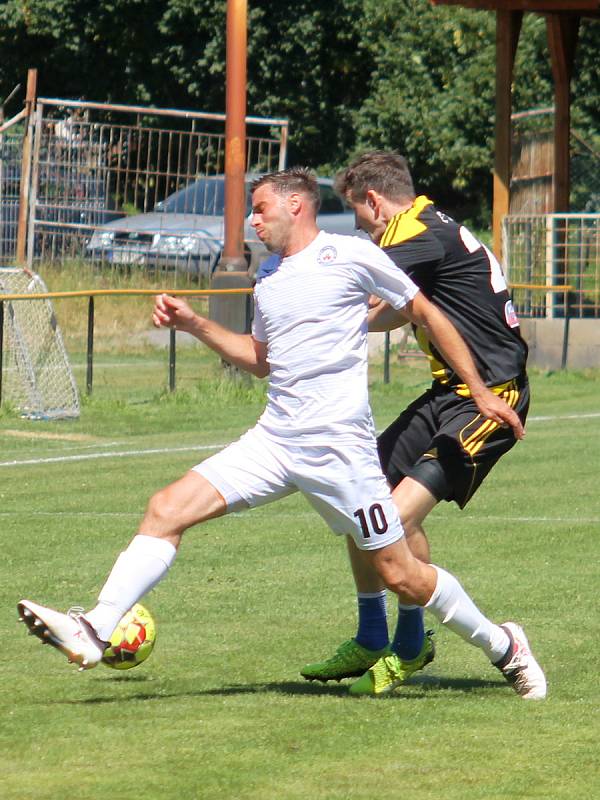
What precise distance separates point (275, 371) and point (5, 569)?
10.8 feet

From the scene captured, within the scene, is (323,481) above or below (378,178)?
below

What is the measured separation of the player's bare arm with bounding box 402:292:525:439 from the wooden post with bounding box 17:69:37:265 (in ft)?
55.4

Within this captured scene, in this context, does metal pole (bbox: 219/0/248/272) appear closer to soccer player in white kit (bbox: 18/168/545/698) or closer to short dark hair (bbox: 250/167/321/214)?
short dark hair (bbox: 250/167/321/214)

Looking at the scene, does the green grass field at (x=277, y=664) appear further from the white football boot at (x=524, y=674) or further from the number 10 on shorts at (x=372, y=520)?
the number 10 on shorts at (x=372, y=520)

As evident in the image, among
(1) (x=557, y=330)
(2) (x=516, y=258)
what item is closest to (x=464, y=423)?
(1) (x=557, y=330)

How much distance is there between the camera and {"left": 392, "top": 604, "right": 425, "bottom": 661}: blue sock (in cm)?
639

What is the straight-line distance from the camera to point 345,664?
636cm

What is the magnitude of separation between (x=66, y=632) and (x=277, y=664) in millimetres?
1348

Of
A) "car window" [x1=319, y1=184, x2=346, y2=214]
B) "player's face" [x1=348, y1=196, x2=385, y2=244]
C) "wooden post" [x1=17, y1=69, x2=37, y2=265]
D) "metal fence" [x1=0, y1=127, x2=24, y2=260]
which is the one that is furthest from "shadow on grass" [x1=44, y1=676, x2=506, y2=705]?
"car window" [x1=319, y1=184, x2=346, y2=214]

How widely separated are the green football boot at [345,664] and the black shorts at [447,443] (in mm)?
688

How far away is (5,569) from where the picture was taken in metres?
8.67

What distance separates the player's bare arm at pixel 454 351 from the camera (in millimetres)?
5984

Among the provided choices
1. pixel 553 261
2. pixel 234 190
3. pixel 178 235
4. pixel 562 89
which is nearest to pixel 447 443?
pixel 234 190

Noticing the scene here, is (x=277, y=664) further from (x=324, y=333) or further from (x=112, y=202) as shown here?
(x=112, y=202)
